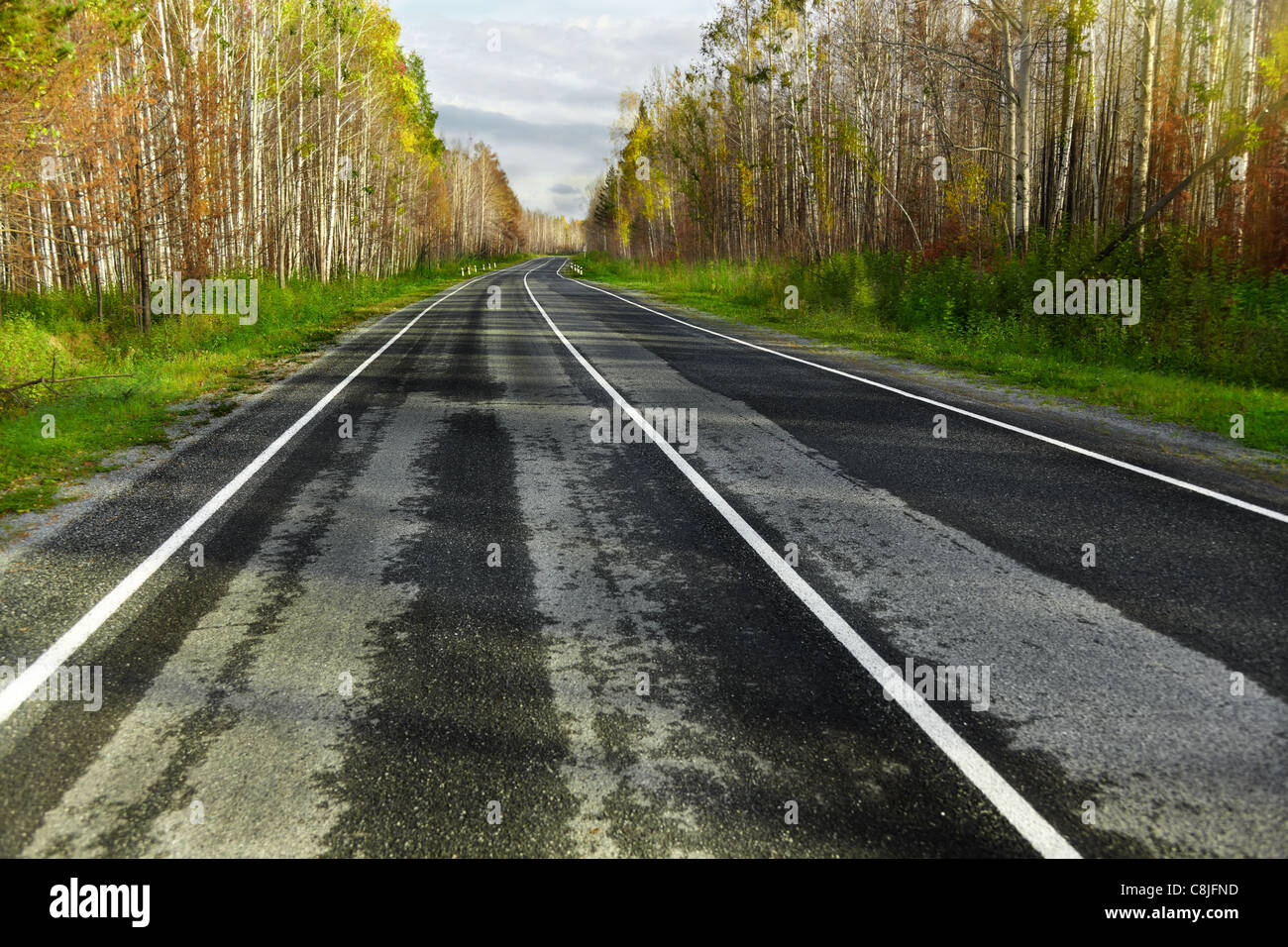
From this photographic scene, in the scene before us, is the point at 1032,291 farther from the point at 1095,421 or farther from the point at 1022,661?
the point at 1022,661

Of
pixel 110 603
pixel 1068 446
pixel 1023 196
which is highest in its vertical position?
pixel 1023 196

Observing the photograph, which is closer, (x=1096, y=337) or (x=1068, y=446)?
(x=1068, y=446)

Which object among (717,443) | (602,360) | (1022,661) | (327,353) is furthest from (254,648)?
(327,353)

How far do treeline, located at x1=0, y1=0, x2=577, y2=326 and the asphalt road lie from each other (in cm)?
681

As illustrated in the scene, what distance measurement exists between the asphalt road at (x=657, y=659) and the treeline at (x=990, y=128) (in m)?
10.2

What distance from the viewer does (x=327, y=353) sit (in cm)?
1625

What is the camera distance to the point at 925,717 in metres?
3.52

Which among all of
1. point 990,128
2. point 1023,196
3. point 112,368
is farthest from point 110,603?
point 990,128

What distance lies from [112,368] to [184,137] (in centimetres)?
622

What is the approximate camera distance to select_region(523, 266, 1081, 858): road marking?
282 centimetres

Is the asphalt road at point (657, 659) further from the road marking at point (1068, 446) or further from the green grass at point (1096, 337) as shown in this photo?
the green grass at point (1096, 337)

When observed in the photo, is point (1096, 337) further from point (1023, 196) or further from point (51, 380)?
point (51, 380)

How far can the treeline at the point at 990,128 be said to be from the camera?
1734 centimetres

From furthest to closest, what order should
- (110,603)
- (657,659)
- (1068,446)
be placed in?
(1068,446) → (110,603) → (657,659)
